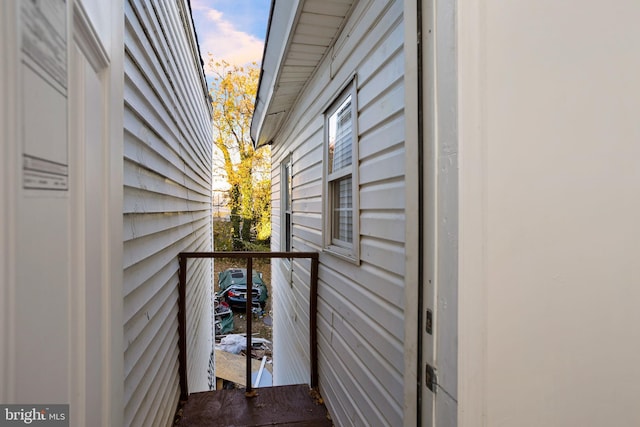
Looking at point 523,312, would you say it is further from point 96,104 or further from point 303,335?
point 303,335

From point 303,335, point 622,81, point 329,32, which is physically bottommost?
point 303,335

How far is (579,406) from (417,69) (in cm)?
106

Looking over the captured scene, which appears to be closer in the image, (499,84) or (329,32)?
(499,84)

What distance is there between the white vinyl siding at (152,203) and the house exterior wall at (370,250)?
1253mm

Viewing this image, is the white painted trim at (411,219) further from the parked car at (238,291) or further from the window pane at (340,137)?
the parked car at (238,291)

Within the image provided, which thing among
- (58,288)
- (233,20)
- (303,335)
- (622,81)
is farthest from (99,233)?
(233,20)

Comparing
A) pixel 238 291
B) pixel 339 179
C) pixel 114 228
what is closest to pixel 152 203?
pixel 114 228

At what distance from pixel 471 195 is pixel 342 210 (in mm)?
1953

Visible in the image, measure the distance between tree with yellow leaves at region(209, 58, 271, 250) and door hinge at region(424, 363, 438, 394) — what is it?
13.8m

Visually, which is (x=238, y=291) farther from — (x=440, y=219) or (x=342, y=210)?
(x=440, y=219)

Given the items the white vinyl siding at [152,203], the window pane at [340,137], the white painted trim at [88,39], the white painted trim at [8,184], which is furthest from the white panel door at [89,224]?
the window pane at [340,137]

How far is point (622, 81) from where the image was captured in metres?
0.91

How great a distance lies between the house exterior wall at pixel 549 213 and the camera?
0.81 meters

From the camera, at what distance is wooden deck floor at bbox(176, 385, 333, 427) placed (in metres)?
2.56
